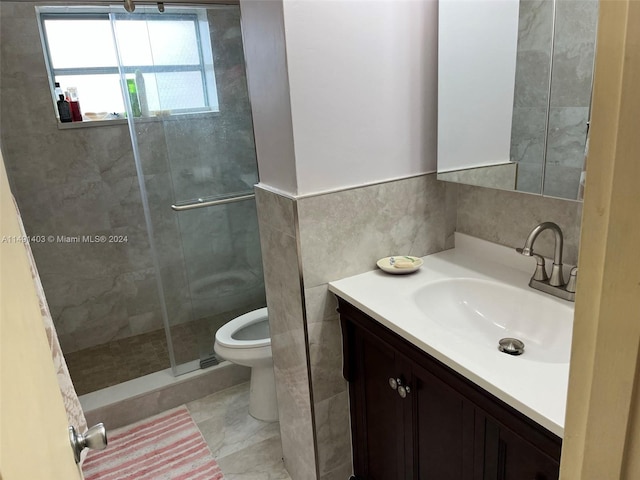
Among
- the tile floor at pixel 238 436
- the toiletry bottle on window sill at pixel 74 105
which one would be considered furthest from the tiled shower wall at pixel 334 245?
the toiletry bottle on window sill at pixel 74 105

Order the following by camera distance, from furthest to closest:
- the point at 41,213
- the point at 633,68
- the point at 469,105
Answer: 1. the point at 41,213
2. the point at 469,105
3. the point at 633,68

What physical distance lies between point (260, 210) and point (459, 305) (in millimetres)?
746

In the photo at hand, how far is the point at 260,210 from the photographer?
5.57 feet

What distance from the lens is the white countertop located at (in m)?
0.93

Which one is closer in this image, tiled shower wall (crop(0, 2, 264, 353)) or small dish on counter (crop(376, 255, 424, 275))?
small dish on counter (crop(376, 255, 424, 275))

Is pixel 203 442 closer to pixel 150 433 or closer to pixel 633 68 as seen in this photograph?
pixel 150 433

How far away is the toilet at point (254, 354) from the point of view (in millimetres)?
2197

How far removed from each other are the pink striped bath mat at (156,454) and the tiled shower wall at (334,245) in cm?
51

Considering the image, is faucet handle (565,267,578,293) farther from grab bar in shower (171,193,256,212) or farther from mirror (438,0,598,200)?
grab bar in shower (171,193,256,212)

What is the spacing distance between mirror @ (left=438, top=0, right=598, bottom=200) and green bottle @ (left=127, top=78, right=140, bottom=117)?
142 centimetres

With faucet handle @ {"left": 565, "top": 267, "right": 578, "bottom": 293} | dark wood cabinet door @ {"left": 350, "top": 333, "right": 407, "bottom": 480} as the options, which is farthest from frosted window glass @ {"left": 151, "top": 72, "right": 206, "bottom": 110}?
faucet handle @ {"left": 565, "top": 267, "right": 578, "bottom": 293}

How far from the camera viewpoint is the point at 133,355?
113 inches

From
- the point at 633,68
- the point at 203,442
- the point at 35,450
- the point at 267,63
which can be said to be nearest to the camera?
the point at 633,68

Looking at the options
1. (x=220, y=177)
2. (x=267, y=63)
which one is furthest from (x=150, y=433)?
(x=267, y=63)
